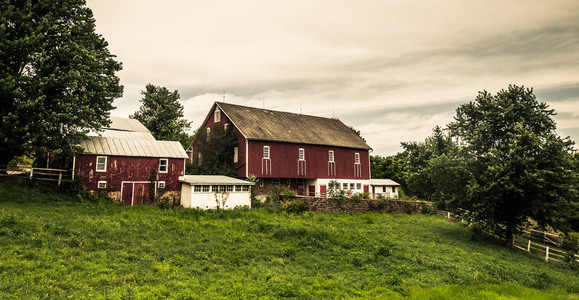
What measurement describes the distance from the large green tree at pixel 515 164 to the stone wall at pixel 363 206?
1087cm

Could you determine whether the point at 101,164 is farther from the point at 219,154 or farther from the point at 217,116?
the point at 217,116

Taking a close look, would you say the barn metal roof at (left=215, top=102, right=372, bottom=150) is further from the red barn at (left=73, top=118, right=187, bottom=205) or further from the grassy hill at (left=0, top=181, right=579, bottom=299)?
the grassy hill at (left=0, top=181, right=579, bottom=299)

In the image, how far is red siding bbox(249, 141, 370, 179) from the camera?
114ft

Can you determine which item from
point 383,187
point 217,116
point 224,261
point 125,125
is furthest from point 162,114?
point 224,261

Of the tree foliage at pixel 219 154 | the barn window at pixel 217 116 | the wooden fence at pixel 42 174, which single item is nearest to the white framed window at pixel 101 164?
the wooden fence at pixel 42 174

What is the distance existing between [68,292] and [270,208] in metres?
19.7

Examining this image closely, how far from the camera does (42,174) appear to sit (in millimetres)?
24875

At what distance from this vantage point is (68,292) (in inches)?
384

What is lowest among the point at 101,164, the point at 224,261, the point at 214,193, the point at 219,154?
the point at 224,261

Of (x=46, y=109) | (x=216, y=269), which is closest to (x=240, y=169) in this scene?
(x=46, y=109)

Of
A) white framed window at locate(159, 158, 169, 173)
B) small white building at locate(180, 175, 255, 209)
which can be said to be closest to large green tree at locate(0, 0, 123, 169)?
Answer: white framed window at locate(159, 158, 169, 173)

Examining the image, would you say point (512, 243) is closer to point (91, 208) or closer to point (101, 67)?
point (91, 208)

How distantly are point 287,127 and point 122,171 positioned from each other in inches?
725

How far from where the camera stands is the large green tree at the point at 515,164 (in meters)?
21.5
